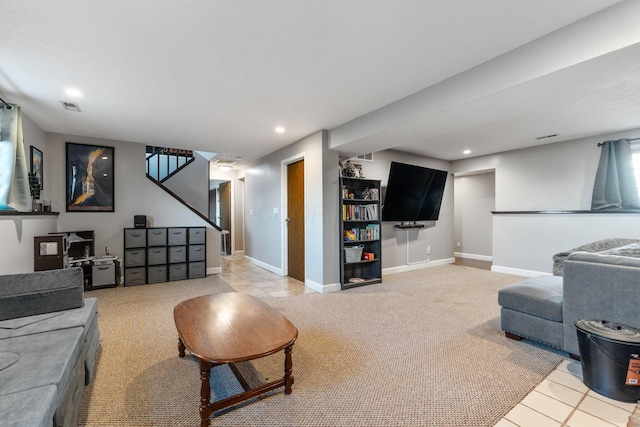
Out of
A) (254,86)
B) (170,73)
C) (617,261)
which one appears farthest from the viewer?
(254,86)

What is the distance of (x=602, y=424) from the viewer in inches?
58.5

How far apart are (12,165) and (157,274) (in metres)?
2.46

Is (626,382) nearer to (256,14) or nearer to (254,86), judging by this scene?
(256,14)

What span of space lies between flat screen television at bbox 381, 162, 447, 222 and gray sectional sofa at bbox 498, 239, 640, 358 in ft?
8.41

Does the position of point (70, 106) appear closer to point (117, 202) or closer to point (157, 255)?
point (117, 202)

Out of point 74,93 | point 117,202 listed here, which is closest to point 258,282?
point 117,202

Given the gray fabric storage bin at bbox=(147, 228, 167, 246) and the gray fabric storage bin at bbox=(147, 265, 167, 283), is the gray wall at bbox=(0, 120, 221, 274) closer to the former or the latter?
the gray fabric storage bin at bbox=(147, 228, 167, 246)

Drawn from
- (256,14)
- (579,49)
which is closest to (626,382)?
(579,49)

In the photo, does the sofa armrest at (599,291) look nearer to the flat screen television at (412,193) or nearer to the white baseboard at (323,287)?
the white baseboard at (323,287)

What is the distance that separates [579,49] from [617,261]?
1.46 meters

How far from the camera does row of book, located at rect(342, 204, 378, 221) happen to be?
4339 millimetres

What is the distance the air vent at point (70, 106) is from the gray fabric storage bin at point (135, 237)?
74.7 inches

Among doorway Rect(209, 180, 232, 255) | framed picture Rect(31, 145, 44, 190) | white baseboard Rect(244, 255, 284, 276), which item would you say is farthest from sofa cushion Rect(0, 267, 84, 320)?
doorway Rect(209, 180, 232, 255)

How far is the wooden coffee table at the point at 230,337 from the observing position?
Result: 1447mm
